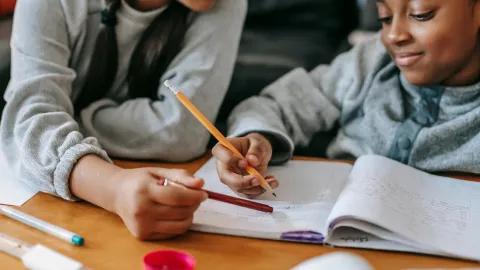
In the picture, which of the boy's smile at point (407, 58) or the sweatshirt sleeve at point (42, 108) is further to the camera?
the boy's smile at point (407, 58)

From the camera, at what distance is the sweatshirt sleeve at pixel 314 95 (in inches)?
40.6

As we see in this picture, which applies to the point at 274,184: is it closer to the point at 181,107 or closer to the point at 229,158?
the point at 229,158

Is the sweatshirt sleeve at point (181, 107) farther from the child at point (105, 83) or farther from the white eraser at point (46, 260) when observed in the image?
the white eraser at point (46, 260)

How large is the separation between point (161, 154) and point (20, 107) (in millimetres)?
218

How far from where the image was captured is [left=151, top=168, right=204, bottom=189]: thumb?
2.17 ft

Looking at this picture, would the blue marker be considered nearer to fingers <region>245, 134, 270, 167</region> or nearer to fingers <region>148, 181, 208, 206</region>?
fingers <region>148, 181, 208, 206</region>

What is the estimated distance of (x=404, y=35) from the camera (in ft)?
2.87

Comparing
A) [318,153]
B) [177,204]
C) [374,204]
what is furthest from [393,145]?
[177,204]

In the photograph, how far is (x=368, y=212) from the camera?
26.7 inches

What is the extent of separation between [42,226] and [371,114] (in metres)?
0.58

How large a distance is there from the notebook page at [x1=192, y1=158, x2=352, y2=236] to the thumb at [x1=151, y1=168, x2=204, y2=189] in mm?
69

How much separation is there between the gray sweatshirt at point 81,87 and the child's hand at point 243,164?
0.36 ft

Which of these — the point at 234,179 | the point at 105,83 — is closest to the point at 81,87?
the point at 105,83

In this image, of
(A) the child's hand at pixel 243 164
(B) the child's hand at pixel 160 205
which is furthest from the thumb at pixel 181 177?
(A) the child's hand at pixel 243 164
